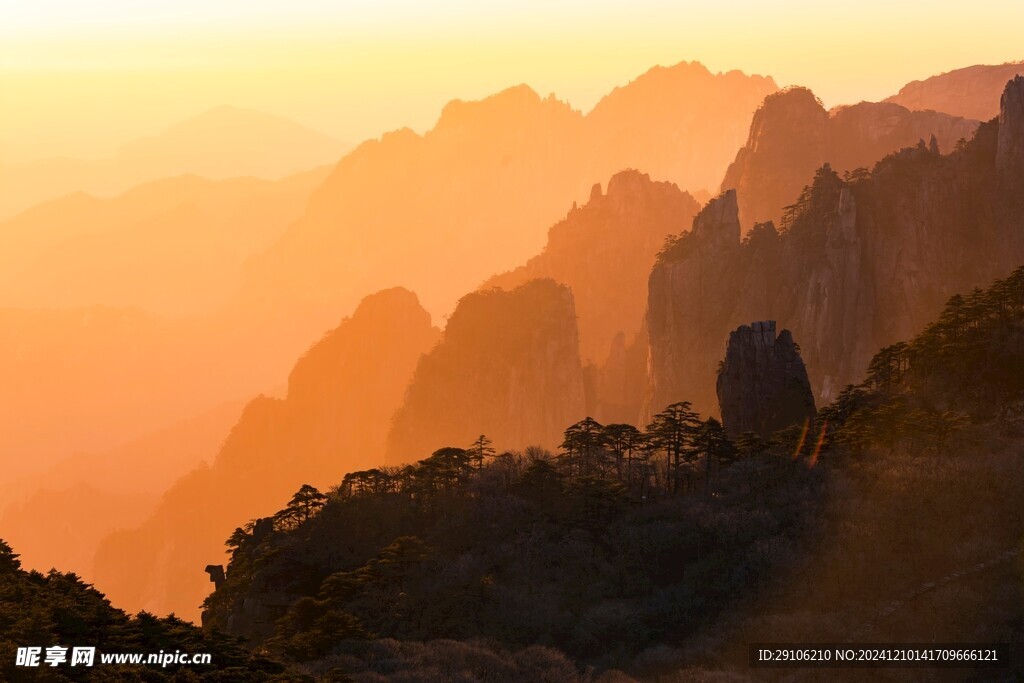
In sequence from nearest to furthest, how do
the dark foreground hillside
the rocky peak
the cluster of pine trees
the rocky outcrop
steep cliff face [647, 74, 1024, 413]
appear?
the dark foreground hillside < the cluster of pine trees < the rocky outcrop < the rocky peak < steep cliff face [647, 74, 1024, 413]

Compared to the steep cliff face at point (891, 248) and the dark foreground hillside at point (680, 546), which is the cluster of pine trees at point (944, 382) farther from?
the steep cliff face at point (891, 248)

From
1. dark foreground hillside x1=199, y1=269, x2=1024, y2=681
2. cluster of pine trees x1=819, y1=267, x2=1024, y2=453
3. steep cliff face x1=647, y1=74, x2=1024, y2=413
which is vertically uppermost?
steep cliff face x1=647, y1=74, x2=1024, y2=413

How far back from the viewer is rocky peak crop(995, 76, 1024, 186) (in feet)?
587

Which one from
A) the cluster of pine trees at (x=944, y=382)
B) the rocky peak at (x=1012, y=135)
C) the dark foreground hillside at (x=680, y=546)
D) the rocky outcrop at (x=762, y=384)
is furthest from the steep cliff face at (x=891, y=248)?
the dark foreground hillside at (x=680, y=546)

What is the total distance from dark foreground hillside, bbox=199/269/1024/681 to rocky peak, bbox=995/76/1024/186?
248 feet

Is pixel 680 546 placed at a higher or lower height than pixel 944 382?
lower

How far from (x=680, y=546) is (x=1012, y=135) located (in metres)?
117

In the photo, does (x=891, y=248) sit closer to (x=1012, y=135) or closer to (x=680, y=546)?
(x=1012, y=135)

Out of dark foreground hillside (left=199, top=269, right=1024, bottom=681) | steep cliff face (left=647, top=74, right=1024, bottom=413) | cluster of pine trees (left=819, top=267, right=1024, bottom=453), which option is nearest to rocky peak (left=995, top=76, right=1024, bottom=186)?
steep cliff face (left=647, top=74, right=1024, bottom=413)

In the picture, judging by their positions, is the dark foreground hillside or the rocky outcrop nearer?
the dark foreground hillside

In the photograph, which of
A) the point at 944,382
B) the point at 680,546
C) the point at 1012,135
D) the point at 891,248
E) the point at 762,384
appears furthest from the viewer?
the point at 891,248

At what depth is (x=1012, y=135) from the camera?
180 meters

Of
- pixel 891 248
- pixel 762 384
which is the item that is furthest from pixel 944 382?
pixel 891 248

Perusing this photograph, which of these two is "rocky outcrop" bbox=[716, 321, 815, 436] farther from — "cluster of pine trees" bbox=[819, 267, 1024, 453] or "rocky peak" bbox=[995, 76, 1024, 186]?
"rocky peak" bbox=[995, 76, 1024, 186]
